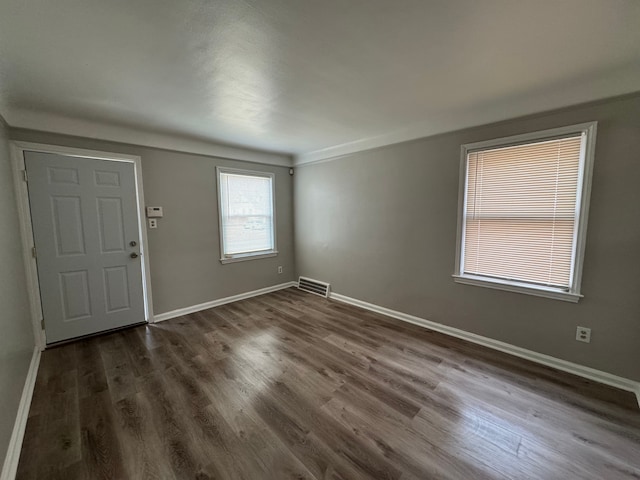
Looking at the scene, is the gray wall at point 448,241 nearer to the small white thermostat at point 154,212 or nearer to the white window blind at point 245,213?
the white window blind at point 245,213

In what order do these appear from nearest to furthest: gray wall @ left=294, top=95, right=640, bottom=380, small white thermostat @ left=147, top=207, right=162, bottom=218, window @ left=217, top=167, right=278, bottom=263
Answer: gray wall @ left=294, top=95, right=640, bottom=380 < small white thermostat @ left=147, top=207, right=162, bottom=218 < window @ left=217, top=167, right=278, bottom=263

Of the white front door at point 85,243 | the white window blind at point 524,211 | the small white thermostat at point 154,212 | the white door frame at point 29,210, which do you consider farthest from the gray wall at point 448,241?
the white door frame at point 29,210

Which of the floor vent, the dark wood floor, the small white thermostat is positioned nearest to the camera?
the dark wood floor

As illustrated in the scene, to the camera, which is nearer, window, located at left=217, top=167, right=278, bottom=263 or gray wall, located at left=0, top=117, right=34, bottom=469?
gray wall, located at left=0, top=117, right=34, bottom=469

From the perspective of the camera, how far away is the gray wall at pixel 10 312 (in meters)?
1.52

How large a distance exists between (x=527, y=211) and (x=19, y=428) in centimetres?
433

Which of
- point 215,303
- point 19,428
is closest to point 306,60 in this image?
point 19,428

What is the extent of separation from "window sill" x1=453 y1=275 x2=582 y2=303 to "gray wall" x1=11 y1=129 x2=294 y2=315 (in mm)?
3275

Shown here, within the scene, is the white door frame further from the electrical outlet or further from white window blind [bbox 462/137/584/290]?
the electrical outlet

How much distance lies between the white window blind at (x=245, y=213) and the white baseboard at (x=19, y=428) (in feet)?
7.46

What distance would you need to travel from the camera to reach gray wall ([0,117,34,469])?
1.52 m

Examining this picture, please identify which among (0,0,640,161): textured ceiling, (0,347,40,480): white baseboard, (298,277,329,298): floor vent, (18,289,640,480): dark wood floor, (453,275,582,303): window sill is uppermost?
(0,0,640,161): textured ceiling

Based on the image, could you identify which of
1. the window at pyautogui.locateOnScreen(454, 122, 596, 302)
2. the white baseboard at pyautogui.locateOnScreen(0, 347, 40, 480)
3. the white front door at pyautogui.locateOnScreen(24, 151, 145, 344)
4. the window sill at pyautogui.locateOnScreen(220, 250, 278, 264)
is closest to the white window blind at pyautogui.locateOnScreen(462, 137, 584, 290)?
the window at pyautogui.locateOnScreen(454, 122, 596, 302)

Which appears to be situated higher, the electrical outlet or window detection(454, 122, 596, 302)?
window detection(454, 122, 596, 302)
